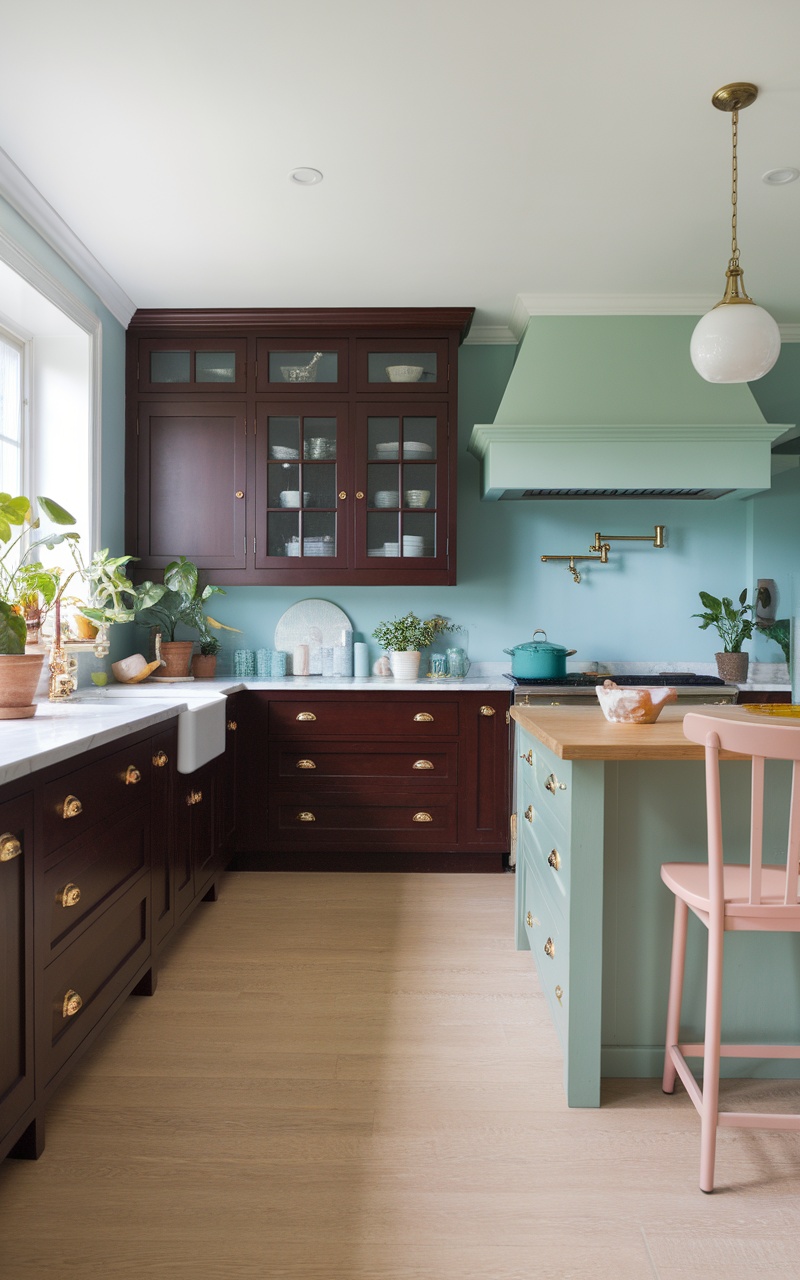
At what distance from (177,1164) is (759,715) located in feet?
5.44

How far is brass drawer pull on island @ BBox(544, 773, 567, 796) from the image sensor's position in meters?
1.99

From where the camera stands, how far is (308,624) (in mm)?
4305

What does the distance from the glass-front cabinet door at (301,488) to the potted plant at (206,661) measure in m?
0.52

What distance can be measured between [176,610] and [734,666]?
9.03 feet

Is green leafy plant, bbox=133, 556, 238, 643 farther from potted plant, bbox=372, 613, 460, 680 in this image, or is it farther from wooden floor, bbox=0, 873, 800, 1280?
wooden floor, bbox=0, 873, 800, 1280

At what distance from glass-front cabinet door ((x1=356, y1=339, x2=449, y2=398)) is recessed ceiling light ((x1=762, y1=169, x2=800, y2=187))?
155cm

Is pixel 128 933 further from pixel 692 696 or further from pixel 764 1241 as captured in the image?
pixel 692 696

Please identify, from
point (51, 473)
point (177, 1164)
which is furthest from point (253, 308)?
point (177, 1164)

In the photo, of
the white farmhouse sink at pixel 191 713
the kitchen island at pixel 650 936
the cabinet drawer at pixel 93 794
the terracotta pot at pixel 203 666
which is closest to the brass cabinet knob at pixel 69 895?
the cabinet drawer at pixel 93 794

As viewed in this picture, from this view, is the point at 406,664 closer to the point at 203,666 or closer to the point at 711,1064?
the point at 203,666

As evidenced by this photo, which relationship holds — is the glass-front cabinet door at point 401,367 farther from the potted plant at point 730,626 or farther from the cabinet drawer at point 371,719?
the potted plant at point 730,626

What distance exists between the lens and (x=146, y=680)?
388cm

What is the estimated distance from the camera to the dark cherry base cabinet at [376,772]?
147 inches

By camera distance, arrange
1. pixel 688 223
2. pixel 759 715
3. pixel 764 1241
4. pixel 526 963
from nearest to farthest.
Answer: pixel 764 1241 < pixel 759 715 < pixel 526 963 < pixel 688 223
